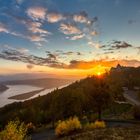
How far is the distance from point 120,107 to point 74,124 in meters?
45.6

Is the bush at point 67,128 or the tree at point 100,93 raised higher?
the tree at point 100,93

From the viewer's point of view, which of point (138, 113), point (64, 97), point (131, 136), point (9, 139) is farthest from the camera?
point (64, 97)

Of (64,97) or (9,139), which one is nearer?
(9,139)

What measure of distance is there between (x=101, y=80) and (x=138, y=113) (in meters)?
10.5

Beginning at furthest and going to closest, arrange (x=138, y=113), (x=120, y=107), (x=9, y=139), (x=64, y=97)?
(x=120, y=107), (x=64, y=97), (x=138, y=113), (x=9, y=139)

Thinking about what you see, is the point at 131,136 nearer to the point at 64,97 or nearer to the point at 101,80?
the point at 101,80

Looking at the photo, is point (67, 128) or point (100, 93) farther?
point (100, 93)

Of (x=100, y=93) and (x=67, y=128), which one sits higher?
(x=100, y=93)

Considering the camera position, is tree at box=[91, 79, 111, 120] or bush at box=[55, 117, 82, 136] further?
tree at box=[91, 79, 111, 120]

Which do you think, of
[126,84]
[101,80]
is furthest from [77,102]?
[126,84]

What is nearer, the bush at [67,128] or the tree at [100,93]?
the bush at [67,128]

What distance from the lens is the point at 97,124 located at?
4084cm

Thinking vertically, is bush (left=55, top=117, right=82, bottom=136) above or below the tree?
below

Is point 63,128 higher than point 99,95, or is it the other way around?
point 99,95
